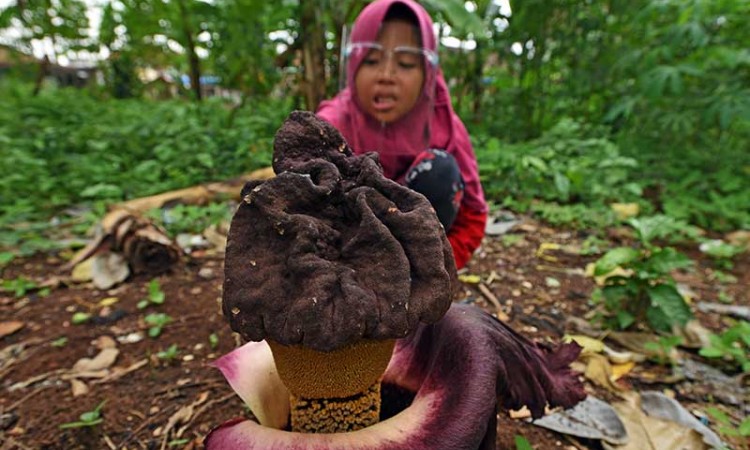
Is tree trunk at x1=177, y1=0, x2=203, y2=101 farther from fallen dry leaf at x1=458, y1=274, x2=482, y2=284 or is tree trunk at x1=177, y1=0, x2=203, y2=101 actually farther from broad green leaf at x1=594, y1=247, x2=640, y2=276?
broad green leaf at x1=594, y1=247, x2=640, y2=276

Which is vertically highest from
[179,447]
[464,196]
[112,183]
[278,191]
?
[278,191]

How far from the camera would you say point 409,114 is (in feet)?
7.52

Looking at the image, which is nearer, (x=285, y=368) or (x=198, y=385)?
(x=285, y=368)

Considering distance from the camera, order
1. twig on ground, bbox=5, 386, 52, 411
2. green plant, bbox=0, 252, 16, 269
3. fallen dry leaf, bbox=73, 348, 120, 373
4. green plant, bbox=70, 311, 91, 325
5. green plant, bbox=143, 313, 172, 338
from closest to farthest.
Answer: twig on ground, bbox=5, 386, 52, 411, fallen dry leaf, bbox=73, 348, 120, 373, green plant, bbox=143, 313, 172, 338, green plant, bbox=70, 311, 91, 325, green plant, bbox=0, 252, 16, 269

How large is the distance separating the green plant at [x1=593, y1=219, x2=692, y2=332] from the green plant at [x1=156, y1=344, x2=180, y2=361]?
6.24 ft

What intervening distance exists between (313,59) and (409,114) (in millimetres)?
2865

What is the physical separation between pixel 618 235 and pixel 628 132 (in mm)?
2144

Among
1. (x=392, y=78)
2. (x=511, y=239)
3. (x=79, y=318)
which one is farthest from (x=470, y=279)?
(x=79, y=318)

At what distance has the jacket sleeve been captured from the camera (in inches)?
93.3

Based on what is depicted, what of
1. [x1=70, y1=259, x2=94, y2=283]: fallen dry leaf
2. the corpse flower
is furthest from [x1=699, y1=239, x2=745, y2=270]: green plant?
[x1=70, y1=259, x2=94, y2=283]: fallen dry leaf

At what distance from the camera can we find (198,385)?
1911mm

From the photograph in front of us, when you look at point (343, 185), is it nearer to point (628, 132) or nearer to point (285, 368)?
point (285, 368)

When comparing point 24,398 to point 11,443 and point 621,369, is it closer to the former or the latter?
point 11,443

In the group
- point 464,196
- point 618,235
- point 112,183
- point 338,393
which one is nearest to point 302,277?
point 338,393
